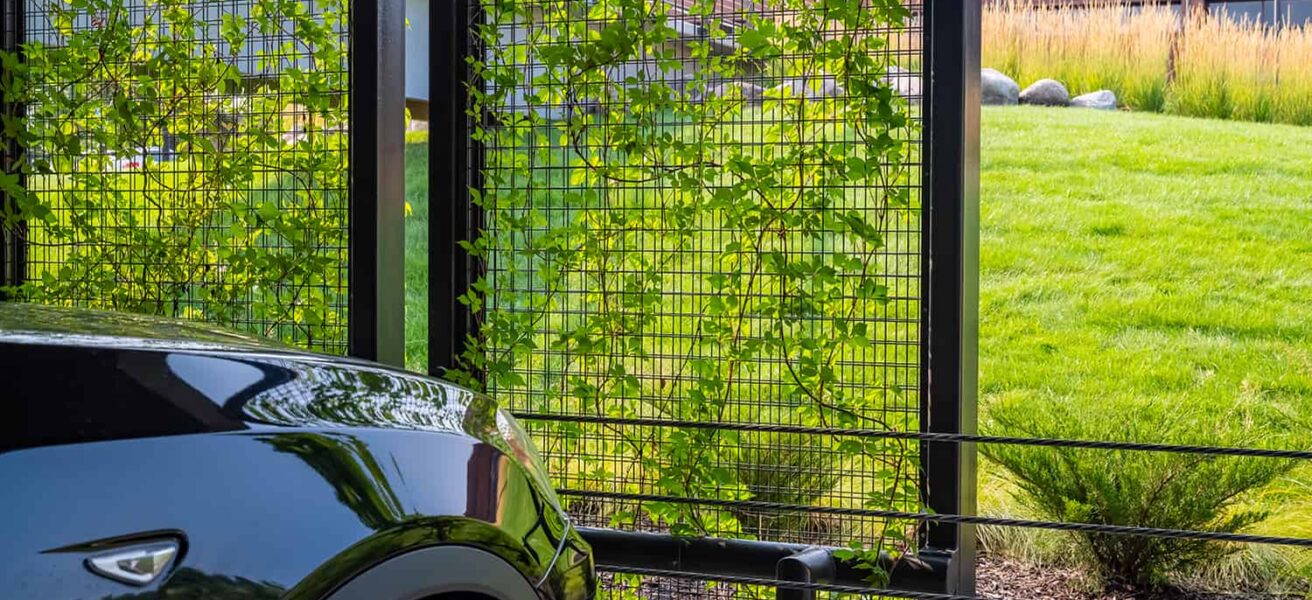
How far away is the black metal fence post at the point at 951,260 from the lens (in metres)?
3.77

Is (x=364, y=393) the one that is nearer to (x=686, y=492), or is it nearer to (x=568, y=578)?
(x=568, y=578)

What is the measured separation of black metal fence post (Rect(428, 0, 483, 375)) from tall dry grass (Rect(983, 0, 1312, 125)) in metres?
5.66

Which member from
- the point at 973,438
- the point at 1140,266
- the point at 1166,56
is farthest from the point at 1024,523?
the point at 1166,56

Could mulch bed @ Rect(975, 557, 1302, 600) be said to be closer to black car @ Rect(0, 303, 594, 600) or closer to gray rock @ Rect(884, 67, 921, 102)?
gray rock @ Rect(884, 67, 921, 102)

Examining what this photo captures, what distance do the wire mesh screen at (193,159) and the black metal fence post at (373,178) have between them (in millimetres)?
196

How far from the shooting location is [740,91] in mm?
4094

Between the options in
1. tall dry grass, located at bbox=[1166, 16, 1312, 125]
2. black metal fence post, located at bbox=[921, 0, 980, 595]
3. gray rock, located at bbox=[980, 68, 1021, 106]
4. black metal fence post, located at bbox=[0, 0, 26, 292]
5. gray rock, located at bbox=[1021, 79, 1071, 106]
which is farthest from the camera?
gray rock, located at bbox=[980, 68, 1021, 106]

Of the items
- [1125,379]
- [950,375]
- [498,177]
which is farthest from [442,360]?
[1125,379]

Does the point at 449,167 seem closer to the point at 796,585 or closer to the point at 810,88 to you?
the point at 810,88

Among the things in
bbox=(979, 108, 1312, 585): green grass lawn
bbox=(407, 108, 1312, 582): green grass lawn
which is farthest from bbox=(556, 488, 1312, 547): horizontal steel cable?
bbox=(407, 108, 1312, 582): green grass lawn

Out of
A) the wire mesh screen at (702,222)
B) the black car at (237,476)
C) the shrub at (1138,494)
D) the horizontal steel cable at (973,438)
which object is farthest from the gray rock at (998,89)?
the black car at (237,476)

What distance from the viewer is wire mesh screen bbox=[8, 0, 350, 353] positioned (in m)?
4.51

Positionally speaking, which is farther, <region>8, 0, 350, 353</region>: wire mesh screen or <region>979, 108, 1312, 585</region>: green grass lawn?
<region>979, 108, 1312, 585</region>: green grass lawn

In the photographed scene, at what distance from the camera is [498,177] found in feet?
14.1
